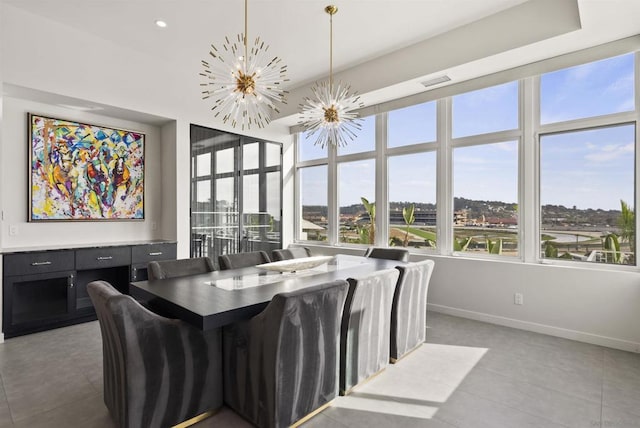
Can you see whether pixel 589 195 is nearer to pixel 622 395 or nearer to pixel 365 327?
pixel 622 395

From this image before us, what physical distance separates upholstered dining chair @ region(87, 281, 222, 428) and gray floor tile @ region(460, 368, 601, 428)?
5.98 ft

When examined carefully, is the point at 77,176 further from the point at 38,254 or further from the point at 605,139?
the point at 605,139

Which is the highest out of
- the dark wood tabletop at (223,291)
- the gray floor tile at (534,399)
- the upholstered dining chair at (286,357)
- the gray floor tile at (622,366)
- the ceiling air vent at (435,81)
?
the ceiling air vent at (435,81)

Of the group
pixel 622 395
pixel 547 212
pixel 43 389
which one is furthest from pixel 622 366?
pixel 43 389

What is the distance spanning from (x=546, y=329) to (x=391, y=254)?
1.78 m

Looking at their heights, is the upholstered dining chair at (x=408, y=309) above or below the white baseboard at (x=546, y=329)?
above

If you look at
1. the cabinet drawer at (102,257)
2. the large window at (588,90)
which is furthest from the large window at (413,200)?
the cabinet drawer at (102,257)

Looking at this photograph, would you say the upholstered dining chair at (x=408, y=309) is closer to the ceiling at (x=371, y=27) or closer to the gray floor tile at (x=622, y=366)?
the gray floor tile at (x=622, y=366)

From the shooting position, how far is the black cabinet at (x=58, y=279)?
3406 millimetres

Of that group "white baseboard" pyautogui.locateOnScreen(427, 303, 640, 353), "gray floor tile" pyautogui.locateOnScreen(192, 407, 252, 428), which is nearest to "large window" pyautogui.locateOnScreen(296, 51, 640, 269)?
"white baseboard" pyautogui.locateOnScreen(427, 303, 640, 353)

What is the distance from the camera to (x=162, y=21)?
140 inches

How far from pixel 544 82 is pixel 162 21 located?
4.22m

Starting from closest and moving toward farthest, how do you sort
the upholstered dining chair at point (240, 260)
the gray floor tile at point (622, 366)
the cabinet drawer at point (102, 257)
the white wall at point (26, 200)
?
the gray floor tile at point (622, 366) < the upholstered dining chair at point (240, 260) < the white wall at point (26, 200) < the cabinet drawer at point (102, 257)

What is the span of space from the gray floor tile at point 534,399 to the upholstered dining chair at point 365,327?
2.19ft
